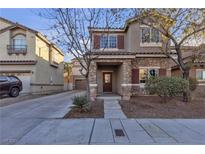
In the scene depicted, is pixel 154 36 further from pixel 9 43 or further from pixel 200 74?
pixel 9 43

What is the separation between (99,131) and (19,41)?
1905 centimetres

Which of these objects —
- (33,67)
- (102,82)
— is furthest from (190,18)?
(33,67)

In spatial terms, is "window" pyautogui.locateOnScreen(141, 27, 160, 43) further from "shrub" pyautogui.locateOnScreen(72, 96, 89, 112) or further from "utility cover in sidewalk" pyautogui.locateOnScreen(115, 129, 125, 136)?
"utility cover in sidewalk" pyautogui.locateOnScreen(115, 129, 125, 136)

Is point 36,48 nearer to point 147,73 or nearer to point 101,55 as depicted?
point 101,55

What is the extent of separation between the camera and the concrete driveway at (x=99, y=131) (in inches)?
272

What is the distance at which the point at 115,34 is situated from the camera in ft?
73.6

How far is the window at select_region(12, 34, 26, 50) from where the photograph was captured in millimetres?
23938

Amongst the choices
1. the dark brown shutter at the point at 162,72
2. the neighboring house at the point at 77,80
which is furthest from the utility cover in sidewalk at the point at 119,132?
the neighboring house at the point at 77,80

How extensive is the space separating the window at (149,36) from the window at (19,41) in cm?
1211

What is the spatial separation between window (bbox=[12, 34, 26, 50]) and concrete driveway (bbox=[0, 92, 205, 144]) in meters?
14.8

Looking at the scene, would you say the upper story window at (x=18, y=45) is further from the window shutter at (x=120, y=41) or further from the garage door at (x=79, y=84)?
the garage door at (x=79, y=84)

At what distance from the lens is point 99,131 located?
26.2ft
